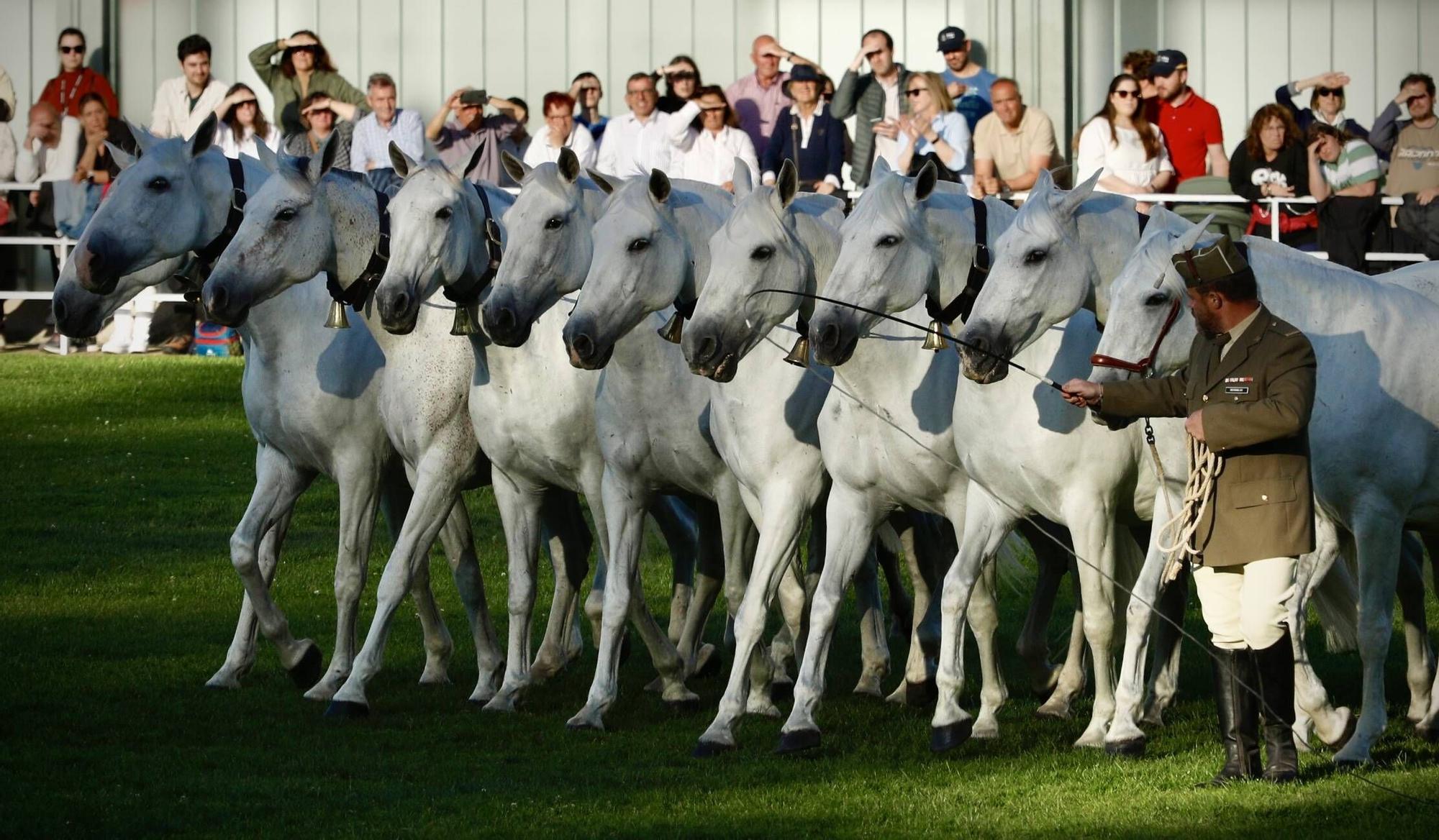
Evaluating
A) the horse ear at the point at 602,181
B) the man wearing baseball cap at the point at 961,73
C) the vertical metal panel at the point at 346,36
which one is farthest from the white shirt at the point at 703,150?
Result: the horse ear at the point at 602,181

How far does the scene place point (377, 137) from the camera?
18.9m

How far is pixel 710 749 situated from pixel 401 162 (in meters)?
3.24

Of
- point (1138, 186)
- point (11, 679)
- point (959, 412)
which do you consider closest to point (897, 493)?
point (959, 412)

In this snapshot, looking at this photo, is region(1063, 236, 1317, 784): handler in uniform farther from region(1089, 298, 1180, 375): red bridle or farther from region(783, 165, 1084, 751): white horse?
region(783, 165, 1084, 751): white horse

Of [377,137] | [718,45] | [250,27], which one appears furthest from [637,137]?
[250,27]

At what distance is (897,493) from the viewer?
378 inches

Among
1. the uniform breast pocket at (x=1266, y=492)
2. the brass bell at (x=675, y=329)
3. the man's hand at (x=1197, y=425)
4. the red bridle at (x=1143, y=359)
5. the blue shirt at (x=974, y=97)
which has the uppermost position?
the blue shirt at (x=974, y=97)

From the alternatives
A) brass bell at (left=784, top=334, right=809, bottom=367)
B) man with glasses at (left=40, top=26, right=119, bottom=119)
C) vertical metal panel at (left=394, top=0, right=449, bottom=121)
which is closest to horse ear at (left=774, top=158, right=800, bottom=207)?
brass bell at (left=784, top=334, right=809, bottom=367)

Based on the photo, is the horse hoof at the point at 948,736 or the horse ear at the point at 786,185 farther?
the horse ear at the point at 786,185

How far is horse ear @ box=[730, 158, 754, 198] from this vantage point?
9594 mm

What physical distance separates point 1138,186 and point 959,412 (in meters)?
7.94

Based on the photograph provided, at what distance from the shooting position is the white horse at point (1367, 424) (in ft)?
28.2

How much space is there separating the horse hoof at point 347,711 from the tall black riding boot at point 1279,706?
13.8 ft

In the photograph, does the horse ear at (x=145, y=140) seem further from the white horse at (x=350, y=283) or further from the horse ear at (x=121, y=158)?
the white horse at (x=350, y=283)
